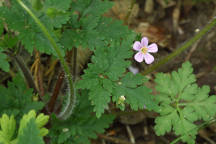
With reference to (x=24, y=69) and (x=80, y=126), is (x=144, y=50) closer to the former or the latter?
(x=80, y=126)

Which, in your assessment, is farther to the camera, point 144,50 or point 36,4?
point 144,50

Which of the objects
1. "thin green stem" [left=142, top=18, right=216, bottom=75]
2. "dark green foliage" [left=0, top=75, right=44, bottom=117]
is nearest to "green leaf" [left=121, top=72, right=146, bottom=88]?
"thin green stem" [left=142, top=18, right=216, bottom=75]

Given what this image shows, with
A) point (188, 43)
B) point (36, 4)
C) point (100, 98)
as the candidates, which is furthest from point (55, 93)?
point (188, 43)

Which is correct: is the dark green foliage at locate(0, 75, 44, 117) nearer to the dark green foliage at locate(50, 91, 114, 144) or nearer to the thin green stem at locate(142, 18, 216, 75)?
the dark green foliage at locate(50, 91, 114, 144)

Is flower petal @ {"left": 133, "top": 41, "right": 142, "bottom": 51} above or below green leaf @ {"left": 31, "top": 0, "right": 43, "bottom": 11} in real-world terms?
below

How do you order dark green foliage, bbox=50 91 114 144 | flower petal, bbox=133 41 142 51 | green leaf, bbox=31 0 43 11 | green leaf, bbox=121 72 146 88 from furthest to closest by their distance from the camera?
dark green foliage, bbox=50 91 114 144 < flower petal, bbox=133 41 142 51 < green leaf, bbox=121 72 146 88 < green leaf, bbox=31 0 43 11

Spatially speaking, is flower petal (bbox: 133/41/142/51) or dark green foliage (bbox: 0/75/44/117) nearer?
flower petal (bbox: 133/41/142/51)

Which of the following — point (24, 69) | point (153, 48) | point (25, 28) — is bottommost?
point (24, 69)
